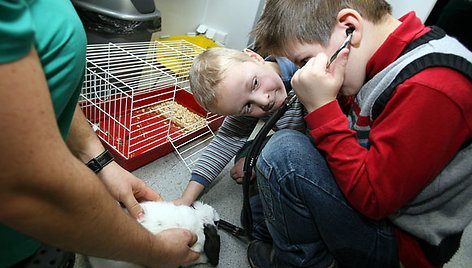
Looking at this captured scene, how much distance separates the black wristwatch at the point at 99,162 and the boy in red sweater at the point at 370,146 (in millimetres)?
450

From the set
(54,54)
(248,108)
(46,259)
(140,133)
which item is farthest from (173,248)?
(140,133)

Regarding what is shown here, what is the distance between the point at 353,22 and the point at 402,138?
321 mm

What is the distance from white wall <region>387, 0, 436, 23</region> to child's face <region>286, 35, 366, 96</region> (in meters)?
1.36

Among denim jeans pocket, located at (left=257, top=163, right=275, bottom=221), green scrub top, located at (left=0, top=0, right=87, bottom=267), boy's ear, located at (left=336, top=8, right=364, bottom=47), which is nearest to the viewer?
green scrub top, located at (left=0, top=0, right=87, bottom=267)

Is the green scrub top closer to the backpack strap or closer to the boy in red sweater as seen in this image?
the boy in red sweater

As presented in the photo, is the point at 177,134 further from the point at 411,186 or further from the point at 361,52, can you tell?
the point at 411,186

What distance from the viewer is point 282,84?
3.93 feet

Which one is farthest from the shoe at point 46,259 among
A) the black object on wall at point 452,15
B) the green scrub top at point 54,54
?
the black object on wall at point 452,15

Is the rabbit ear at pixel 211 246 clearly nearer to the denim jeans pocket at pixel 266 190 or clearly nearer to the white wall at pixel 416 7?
the denim jeans pocket at pixel 266 190

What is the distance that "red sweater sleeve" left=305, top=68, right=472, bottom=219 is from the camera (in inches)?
23.4

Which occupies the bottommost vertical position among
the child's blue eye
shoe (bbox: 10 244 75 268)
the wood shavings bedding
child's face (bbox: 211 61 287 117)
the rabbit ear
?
the wood shavings bedding

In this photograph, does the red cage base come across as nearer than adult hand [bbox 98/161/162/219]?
No

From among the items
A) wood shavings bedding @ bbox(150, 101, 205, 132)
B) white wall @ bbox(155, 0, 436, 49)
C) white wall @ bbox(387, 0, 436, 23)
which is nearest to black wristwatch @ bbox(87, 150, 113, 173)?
wood shavings bedding @ bbox(150, 101, 205, 132)

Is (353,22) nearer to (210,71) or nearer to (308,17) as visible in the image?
(308,17)
